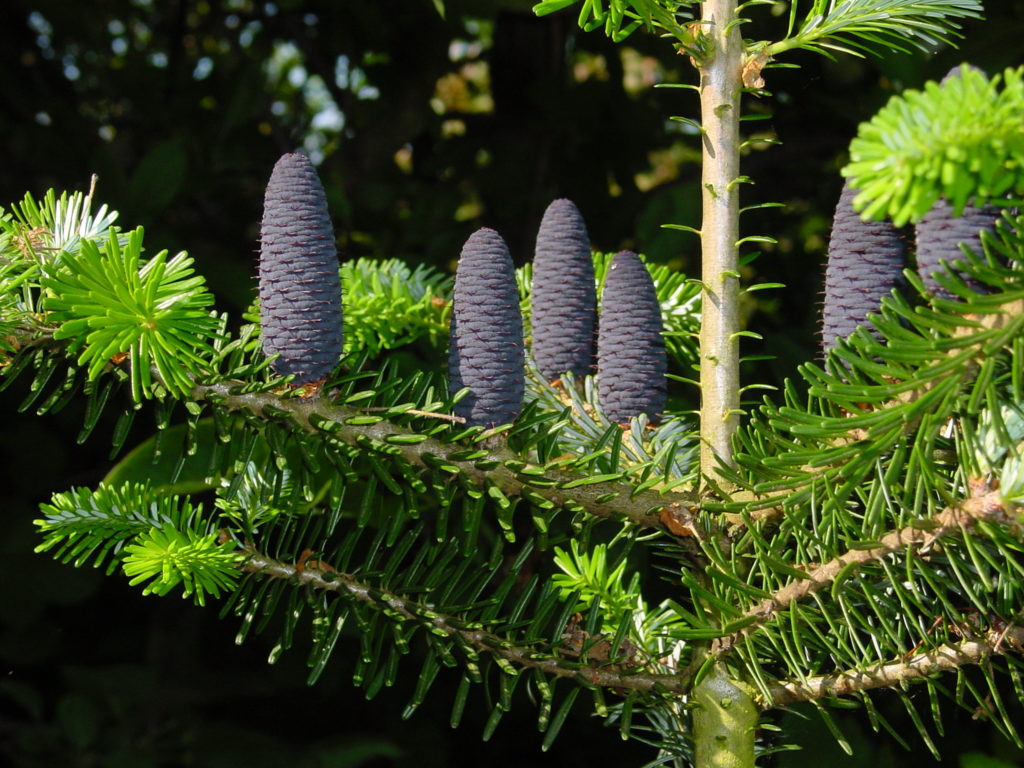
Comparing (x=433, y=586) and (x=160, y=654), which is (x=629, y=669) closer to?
(x=433, y=586)

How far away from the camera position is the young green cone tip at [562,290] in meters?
0.52

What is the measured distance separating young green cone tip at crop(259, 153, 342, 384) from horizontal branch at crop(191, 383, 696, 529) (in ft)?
0.05

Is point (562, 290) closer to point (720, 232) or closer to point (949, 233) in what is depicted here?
point (720, 232)

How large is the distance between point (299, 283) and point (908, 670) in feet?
1.05

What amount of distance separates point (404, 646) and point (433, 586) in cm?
3

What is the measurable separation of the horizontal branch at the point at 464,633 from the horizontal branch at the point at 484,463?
7cm

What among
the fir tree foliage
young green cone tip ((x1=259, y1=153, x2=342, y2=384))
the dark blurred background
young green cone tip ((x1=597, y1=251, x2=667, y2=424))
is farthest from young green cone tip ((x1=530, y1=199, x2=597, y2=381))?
the dark blurred background

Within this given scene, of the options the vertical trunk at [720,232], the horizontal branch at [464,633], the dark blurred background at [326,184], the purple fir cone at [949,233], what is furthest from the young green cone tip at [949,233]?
the dark blurred background at [326,184]

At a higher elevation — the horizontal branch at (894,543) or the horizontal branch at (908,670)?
the horizontal branch at (894,543)

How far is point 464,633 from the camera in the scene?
1.51 ft

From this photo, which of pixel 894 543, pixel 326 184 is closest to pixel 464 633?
pixel 894 543

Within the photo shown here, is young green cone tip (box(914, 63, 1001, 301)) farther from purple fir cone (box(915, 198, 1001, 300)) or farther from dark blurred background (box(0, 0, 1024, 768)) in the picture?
dark blurred background (box(0, 0, 1024, 768))

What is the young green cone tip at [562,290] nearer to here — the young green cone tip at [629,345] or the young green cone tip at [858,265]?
the young green cone tip at [629,345]

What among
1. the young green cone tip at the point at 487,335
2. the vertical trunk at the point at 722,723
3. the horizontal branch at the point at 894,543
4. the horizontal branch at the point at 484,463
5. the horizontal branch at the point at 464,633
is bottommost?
the vertical trunk at the point at 722,723
